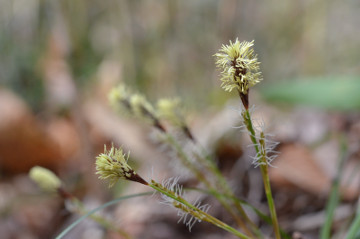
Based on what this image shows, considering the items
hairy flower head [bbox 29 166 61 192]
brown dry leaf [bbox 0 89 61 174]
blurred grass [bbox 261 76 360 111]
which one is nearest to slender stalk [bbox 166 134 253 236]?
hairy flower head [bbox 29 166 61 192]

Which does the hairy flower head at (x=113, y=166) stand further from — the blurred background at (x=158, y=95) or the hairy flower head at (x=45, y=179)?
the hairy flower head at (x=45, y=179)

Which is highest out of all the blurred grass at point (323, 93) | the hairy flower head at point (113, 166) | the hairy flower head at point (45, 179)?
the blurred grass at point (323, 93)

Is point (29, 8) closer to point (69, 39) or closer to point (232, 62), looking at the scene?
point (69, 39)

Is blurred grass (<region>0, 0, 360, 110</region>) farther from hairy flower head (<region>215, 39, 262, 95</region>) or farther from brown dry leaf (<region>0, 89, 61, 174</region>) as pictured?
hairy flower head (<region>215, 39, 262, 95</region>)

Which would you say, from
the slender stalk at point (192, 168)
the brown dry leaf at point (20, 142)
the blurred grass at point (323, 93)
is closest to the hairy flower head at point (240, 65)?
the slender stalk at point (192, 168)

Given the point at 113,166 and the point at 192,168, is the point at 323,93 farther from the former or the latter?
the point at 113,166

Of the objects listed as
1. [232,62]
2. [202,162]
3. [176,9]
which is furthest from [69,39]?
[176,9]
